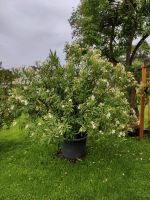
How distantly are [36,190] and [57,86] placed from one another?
294cm

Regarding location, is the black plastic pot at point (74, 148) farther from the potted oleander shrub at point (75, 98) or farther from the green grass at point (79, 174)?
the green grass at point (79, 174)

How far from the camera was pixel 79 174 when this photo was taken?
9.65 m

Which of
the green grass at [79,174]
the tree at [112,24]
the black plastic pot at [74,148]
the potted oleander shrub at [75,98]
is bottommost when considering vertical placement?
the green grass at [79,174]

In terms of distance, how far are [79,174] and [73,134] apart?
1023 mm

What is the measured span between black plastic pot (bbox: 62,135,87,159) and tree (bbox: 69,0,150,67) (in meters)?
5.40

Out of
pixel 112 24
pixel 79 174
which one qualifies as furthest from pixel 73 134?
pixel 112 24

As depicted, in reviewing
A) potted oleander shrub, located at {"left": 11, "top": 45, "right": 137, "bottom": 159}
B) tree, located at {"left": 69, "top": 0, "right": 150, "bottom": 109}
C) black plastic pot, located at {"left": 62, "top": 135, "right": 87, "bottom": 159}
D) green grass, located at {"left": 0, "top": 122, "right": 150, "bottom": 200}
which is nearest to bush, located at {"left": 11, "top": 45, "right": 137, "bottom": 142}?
potted oleander shrub, located at {"left": 11, "top": 45, "right": 137, "bottom": 159}

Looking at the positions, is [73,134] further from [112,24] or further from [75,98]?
[112,24]

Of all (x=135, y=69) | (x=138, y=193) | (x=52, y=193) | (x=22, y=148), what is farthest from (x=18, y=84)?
(x=135, y=69)

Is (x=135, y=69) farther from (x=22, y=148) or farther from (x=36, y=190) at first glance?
(x=36, y=190)

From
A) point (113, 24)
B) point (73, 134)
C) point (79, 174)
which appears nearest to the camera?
point (79, 174)

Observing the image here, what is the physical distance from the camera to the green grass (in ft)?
28.4

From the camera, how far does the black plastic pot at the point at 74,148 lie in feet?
34.1

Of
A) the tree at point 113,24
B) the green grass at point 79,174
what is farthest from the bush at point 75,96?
the tree at point 113,24
